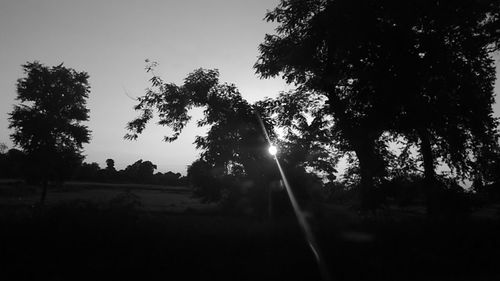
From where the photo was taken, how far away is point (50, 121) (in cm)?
3709

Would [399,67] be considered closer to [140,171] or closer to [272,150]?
[272,150]

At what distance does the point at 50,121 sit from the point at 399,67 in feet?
108

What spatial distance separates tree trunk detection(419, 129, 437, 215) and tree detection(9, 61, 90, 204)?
107ft

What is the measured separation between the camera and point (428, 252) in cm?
1140

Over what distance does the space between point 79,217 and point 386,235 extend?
29.7 ft

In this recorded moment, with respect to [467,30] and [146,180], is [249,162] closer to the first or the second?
[467,30]

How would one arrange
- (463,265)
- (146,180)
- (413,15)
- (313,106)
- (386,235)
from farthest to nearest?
(146,180) < (313,106) < (413,15) < (386,235) < (463,265)

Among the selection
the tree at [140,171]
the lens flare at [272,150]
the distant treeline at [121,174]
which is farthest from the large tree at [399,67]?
the tree at [140,171]

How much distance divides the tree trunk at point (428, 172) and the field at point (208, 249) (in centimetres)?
642

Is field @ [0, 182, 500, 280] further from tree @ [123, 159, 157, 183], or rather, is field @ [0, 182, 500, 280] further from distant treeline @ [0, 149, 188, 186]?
tree @ [123, 159, 157, 183]

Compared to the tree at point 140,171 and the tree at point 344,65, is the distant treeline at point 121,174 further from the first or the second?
the tree at point 344,65

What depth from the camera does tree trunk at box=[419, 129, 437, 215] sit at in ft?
61.5

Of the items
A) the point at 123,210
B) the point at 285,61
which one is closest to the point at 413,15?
the point at 285,61

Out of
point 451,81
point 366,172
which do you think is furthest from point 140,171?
point 451,81
